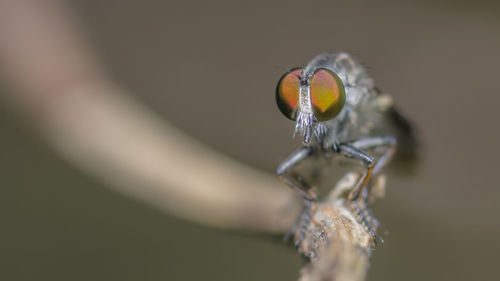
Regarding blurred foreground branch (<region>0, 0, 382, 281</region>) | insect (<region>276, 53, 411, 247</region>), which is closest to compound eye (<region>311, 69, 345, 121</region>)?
insect (<region>276, 53, 411, 247</region>)

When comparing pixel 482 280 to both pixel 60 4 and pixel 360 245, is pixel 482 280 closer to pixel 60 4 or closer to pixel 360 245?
pixel 360 245

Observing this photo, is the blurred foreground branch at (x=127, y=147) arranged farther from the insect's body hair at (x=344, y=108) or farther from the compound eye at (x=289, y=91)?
the compound eye at (x=289, y=91)

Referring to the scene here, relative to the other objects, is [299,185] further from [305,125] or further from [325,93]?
[325,93]

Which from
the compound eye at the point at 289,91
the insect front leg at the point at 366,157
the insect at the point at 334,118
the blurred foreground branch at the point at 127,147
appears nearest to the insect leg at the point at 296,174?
the insect at the point at 334,118

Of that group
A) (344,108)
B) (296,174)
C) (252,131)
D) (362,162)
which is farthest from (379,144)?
(252,131)

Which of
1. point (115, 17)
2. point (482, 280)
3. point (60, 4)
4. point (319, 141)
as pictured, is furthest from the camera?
point (115, 17)

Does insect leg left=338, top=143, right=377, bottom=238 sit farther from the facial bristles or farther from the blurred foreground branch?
the facial bristles

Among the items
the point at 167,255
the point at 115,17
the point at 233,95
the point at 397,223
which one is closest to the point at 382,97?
the point at 397,223
